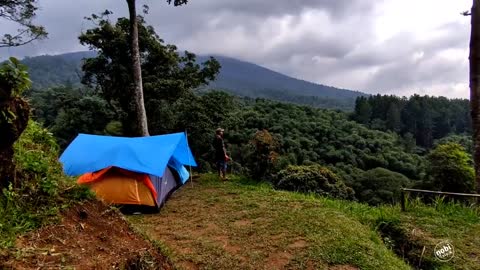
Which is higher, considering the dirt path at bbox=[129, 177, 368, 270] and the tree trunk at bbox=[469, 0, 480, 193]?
the tree trunk at bbox=[469, 0, 480, 193]

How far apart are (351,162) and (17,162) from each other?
125 feet

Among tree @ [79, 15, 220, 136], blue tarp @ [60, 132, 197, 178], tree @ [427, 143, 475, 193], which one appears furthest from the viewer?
tree @ [427, 143, 475, 193]

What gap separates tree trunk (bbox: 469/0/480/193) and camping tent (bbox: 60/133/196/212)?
622 centimetres

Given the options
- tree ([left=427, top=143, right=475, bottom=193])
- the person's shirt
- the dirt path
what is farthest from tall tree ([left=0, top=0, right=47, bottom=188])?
tree ([left=427, top=143, right=475, bottom=193])

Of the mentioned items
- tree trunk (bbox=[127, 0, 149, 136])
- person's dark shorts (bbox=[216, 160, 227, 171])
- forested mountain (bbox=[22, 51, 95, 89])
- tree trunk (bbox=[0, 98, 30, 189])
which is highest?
forested mountain (bbox=[22, 51, 95, 89])

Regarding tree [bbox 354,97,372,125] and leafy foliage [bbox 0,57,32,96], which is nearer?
leafy foliage [bbox 0,57,32,96]

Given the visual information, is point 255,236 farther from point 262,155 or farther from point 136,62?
point 136,62

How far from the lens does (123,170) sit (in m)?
7.57

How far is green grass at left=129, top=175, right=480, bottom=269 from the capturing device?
5.14 m

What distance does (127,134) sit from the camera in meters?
19.0

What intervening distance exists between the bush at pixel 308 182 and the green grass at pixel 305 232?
5.51 ft

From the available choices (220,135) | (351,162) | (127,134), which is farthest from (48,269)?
(351,162)

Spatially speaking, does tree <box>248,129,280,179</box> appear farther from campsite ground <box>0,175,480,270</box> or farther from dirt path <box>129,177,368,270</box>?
campsite ground <box>0,175,480,270</box>

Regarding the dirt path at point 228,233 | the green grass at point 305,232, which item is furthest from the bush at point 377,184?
the dirt path at point 228,233
